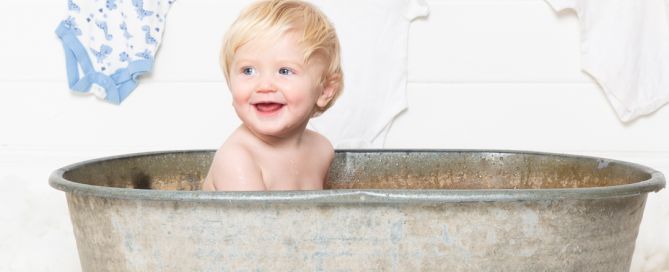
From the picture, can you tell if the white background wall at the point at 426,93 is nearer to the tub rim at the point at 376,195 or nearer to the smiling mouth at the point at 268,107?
the smiling mouth at the point at 268,107

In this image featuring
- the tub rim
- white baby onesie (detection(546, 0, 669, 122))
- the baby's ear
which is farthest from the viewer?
white baby onesie (detection(546, 0, 669, 122))

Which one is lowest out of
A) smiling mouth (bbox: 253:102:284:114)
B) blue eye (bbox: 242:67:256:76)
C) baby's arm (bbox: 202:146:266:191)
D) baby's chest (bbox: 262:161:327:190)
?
baby's chest (bbox: 262:161:327:190)

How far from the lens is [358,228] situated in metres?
0.84

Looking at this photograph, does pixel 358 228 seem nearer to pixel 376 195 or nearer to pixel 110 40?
pixel 376 195

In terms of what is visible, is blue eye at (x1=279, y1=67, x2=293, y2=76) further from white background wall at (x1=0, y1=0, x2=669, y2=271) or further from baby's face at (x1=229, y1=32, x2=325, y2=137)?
white background wall at (x1=0, y1=0, x2=669, y2=271)

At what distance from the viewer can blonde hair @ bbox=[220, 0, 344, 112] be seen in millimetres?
1057

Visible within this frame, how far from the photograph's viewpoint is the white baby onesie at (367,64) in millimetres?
1767

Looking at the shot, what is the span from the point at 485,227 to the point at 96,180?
1.99 feet

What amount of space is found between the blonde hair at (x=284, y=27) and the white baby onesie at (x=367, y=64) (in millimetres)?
623

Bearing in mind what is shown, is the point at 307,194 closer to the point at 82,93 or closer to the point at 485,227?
the point at 485,227

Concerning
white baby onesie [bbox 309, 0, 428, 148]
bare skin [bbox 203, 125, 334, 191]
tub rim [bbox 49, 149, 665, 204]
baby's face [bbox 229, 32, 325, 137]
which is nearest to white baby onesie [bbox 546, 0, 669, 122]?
white baby onesie [bbox 309, 0, 428, 148]

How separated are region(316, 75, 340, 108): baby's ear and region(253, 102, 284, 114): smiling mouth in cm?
8

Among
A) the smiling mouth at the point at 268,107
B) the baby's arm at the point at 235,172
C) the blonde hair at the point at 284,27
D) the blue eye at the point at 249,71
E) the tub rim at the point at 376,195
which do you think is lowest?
the baby's arm at the point at 235,172

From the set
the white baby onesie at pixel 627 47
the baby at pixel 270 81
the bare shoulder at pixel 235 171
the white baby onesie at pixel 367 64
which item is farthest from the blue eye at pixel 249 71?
the white baby onesie at pixel 627 47
